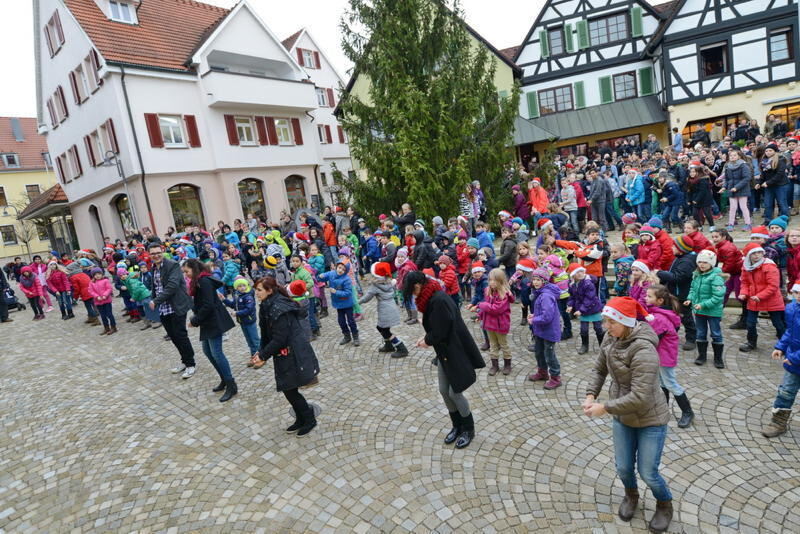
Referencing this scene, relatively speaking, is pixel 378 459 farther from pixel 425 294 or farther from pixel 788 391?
pixel 788 391

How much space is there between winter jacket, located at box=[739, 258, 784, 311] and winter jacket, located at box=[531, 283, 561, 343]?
276cm

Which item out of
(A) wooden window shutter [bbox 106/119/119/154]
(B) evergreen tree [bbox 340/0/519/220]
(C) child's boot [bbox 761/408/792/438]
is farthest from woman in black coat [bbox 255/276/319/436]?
(A) wooden window shutter [bbox 106/119/119/154]

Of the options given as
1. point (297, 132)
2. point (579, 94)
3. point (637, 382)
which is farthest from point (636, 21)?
point (637, 382)

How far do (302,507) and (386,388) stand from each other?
2.49 meters

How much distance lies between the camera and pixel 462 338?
194 inches

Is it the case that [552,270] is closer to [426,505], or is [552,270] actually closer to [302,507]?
[426,505]

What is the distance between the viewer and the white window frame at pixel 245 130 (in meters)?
23.5

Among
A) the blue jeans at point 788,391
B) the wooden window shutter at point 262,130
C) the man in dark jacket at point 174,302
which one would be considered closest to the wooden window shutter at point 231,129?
the wooden window shutter at point 262,130

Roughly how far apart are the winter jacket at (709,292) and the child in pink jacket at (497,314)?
250cm

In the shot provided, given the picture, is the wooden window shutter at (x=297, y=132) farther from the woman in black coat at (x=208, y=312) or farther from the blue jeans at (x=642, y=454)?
the blue jeans at (x=642, y=454)

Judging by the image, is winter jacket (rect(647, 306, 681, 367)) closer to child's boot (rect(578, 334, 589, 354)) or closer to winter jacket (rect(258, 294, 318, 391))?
child's boot (rect(578, 334, 589, 354))

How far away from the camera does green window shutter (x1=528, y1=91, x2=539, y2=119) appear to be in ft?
89.4

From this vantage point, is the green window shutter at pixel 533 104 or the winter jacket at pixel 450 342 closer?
the winter jacket at pixel 450 342

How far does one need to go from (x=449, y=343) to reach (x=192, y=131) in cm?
2118
